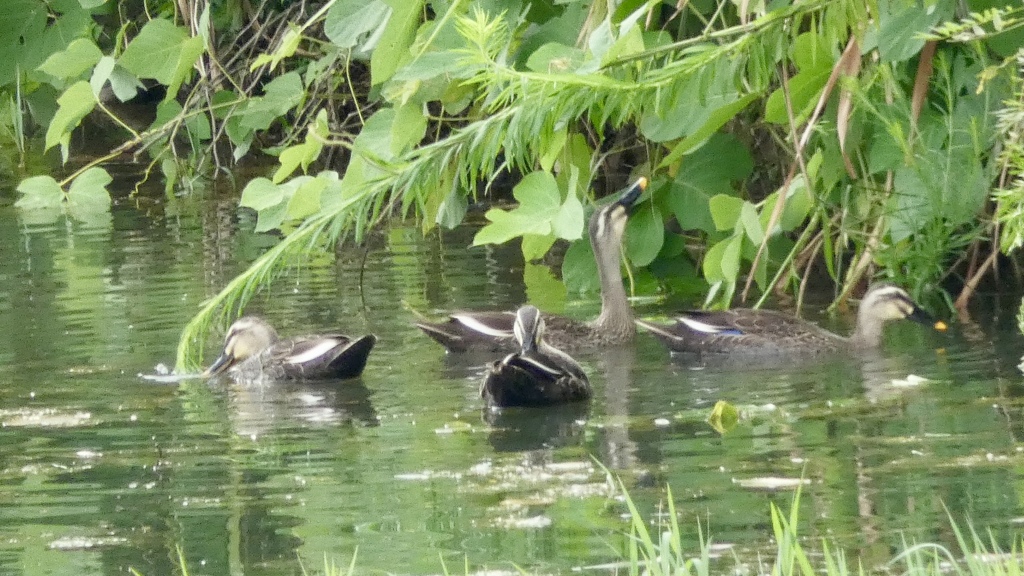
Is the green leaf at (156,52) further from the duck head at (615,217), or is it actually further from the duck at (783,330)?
the duck at (783,330)

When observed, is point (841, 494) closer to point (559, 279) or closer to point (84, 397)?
point (84, 397)

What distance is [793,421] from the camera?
24.1 feet

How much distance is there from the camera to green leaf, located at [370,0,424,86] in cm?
789

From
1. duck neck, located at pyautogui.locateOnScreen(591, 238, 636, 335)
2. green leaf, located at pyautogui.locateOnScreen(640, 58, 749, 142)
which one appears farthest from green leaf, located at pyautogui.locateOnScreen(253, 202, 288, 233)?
duck neck, located at pyautogui.locateOnScreen(591, 238, 636, 335)

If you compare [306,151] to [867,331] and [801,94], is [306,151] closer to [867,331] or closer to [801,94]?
[801,94]

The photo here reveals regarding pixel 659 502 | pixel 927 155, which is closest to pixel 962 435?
pixel 659 502

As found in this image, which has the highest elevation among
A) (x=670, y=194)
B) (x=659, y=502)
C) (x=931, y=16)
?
(x=931, y=16)

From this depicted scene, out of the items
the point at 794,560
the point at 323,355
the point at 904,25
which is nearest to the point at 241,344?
the point at 323,355

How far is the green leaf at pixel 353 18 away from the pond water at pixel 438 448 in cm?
160

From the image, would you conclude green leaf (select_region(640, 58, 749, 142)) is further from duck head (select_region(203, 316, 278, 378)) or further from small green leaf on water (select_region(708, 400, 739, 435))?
duck head (select_region(203, 316, 278, 378))

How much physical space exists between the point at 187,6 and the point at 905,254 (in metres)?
4.78

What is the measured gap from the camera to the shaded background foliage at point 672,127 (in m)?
7.04

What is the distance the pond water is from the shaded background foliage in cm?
52

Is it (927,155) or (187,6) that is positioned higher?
(187,6)
